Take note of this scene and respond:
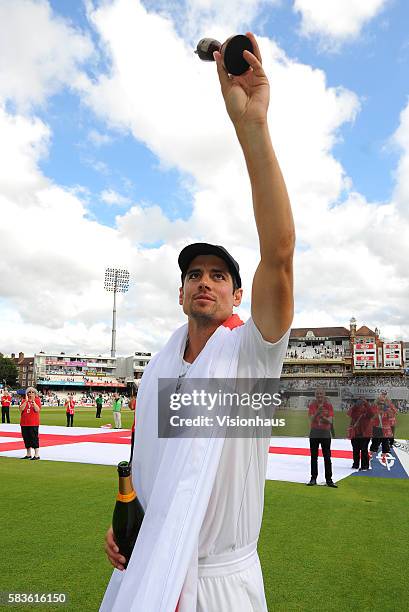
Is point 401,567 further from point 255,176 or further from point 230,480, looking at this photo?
point 255,176

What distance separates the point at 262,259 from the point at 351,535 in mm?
5680

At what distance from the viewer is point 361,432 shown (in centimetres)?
1082

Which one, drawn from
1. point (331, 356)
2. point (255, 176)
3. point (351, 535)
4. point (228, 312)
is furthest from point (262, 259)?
point (331, 356)

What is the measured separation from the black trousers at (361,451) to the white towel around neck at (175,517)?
10166 millimetres

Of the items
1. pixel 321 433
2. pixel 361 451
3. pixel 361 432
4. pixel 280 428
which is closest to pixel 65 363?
→ pixel 280 428

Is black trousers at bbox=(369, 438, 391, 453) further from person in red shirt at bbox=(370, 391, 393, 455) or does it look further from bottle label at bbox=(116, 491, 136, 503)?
bottle label at bbox=(116, 491, 136, 503)

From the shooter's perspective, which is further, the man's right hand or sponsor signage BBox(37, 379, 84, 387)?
sponsor signage BBox(37, 379, 84, 387)

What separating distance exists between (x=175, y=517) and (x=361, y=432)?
1020 centimetres

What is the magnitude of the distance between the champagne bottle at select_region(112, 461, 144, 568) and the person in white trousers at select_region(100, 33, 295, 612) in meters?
0.03

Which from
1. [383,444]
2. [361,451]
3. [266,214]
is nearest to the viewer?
[266,214]

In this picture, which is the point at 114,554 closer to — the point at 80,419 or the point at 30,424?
the point at 30,424

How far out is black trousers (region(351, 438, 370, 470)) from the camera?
1104cm

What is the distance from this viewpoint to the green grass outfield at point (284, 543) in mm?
4258

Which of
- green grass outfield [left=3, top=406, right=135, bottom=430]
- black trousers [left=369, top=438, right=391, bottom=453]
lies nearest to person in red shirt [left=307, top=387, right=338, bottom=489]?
black trousers [left=369, top=438, right=391, bottom=453]
